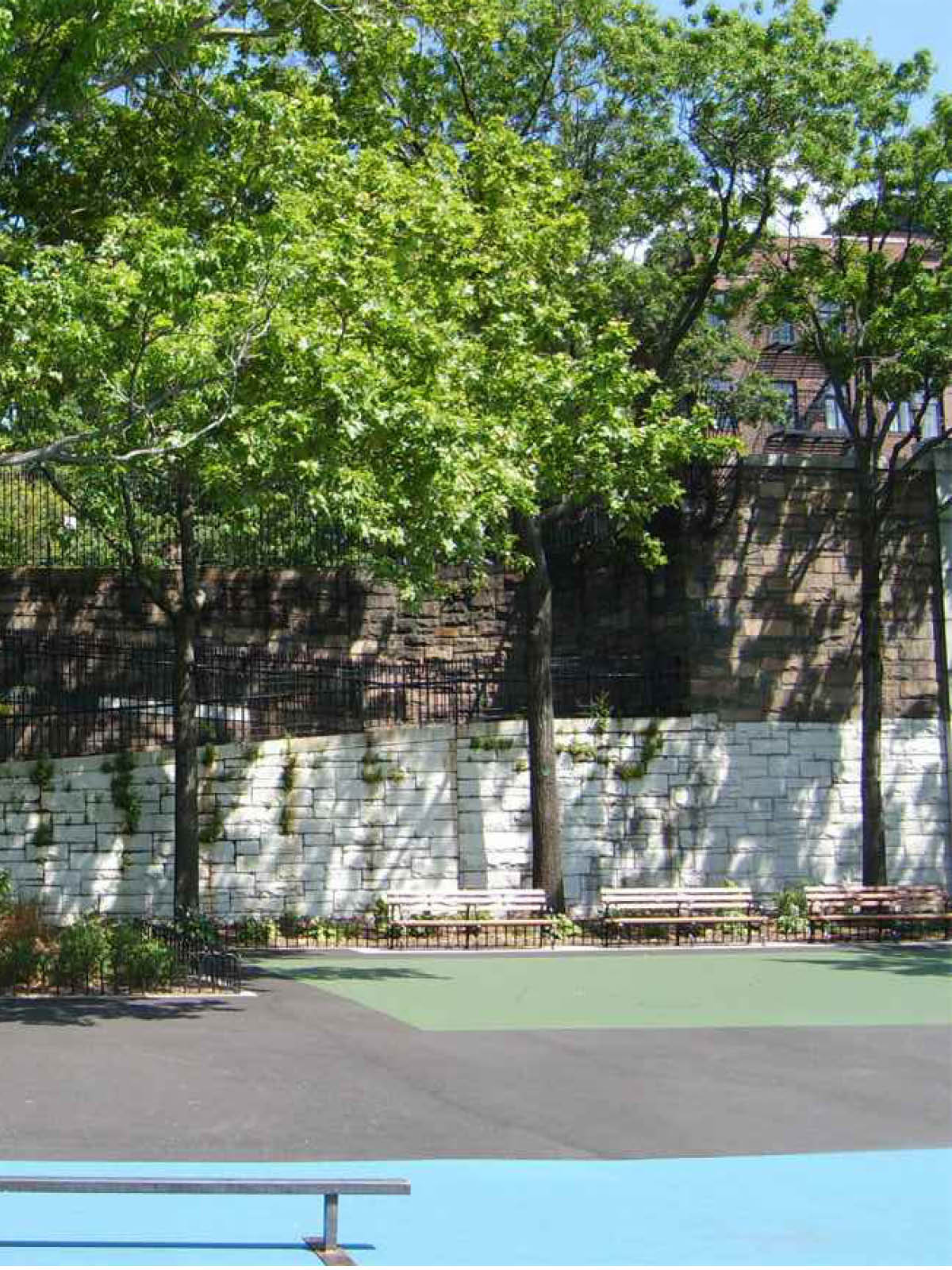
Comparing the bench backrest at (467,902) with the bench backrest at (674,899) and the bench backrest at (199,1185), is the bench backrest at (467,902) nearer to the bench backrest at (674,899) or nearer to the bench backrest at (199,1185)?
the bench backrest at (674,899)

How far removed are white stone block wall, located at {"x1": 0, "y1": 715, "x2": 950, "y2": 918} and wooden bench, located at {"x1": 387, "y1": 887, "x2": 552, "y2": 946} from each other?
2.41ft

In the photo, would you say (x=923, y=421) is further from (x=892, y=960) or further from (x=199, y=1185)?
(x=199, y=1185)

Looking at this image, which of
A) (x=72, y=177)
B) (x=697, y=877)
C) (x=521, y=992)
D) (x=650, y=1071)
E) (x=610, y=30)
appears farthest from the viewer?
(x=697, y=877)

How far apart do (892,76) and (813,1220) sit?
18910 millimetres

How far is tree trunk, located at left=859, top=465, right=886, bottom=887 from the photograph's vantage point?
22.2 m

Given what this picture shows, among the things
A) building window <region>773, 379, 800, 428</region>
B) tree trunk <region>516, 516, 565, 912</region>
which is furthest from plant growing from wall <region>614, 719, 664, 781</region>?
building window <region>773, 379, 800, 428</region>

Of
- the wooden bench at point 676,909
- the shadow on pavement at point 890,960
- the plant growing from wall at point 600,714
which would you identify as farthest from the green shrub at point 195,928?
the plant growing from wall at point 600,714

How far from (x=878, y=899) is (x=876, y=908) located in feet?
0.99

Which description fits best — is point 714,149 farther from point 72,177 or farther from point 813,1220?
point 813,1220

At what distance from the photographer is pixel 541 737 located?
20703 mm

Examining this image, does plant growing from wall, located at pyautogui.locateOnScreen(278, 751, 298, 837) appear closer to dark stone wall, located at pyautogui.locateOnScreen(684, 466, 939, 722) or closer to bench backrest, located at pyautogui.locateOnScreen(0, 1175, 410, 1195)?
dark stone wall, located at pyautogui.locateOnScreen(684, 466, 939, 722)

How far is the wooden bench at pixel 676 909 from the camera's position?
1984 cm

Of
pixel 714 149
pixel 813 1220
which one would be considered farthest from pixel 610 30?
A: pixel 813 1220

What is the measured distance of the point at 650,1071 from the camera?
423 inches
